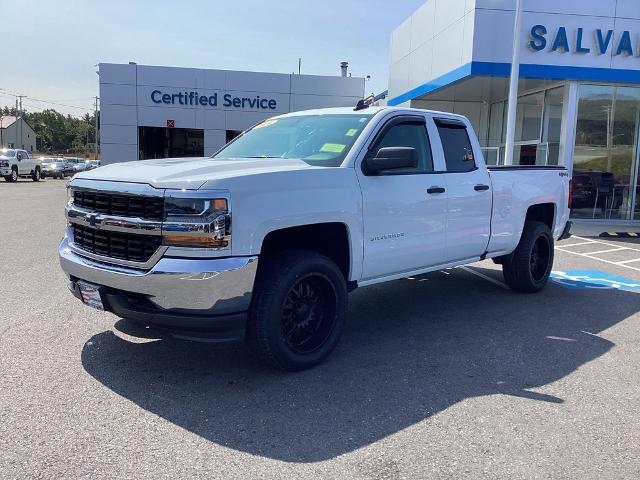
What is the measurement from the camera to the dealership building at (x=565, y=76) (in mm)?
14531

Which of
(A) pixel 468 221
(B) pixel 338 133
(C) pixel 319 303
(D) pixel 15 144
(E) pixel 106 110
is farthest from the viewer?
(D) pixel 15 144

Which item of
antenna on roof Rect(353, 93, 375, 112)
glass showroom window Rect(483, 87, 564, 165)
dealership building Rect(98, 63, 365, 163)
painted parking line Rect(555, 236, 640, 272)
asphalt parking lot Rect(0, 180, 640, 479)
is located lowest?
asphalt parking lot Rect(0, 180, 640, 479)

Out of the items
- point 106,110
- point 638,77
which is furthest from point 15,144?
point 638,77

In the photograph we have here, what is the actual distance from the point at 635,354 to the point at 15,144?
120 meters

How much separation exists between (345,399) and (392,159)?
1937mm

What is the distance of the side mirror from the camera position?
4641 millimetres

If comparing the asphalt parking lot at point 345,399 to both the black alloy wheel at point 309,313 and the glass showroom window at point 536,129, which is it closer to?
the black alloy wheel at point 309,313

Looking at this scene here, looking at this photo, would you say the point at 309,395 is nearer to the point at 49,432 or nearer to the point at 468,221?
the point at 49,432

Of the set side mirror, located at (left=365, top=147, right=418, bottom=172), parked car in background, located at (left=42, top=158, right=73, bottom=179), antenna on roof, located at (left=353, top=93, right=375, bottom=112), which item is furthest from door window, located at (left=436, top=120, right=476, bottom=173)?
parked car in background, located at (left=42, top=158, right=73, bottom=179)

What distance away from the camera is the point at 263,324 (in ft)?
13.3

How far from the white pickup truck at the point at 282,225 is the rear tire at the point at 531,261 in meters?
1.09

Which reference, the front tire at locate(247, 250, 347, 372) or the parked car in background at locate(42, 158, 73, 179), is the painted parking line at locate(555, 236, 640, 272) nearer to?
the front tire at locate(247, 250, 347, 372)

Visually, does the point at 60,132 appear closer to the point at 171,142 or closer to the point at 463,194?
the point at 171,142

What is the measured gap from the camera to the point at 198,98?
93.3 ft
